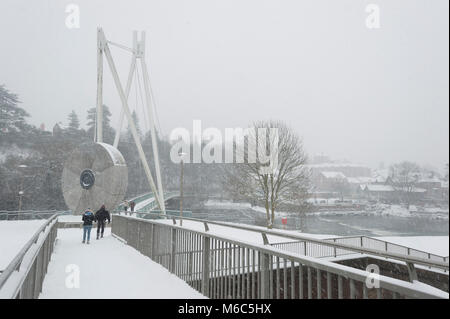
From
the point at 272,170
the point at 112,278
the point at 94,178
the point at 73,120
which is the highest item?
the point at 73,120

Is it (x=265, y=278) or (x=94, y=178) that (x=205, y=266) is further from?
(x=94, y=178)

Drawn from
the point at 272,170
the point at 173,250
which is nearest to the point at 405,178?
the point at 173,250

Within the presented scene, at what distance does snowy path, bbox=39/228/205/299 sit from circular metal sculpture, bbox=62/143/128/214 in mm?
10193

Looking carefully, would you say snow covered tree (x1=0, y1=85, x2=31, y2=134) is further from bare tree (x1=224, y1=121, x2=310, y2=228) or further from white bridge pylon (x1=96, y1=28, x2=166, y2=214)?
bare tree (x1=224, y1=121, x2=310, y2=228)

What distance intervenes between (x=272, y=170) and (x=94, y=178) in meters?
14.3

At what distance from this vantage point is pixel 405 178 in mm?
6391

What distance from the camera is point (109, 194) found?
1833cm

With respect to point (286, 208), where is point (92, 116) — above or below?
above

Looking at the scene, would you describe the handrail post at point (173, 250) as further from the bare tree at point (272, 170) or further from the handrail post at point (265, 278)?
the bare tree at point (272, 170)
